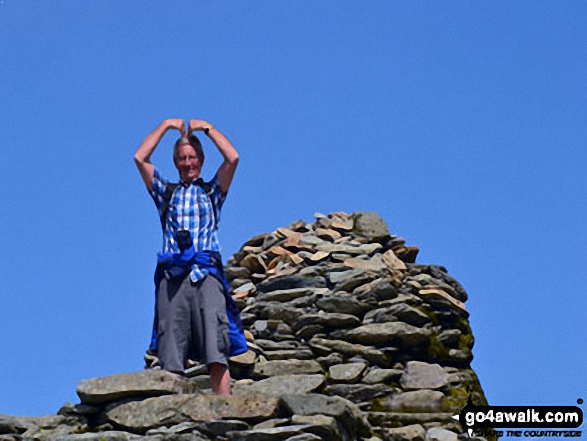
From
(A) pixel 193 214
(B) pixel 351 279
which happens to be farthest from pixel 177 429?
(B) pixel 351 279

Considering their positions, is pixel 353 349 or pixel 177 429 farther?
pixel 353 349

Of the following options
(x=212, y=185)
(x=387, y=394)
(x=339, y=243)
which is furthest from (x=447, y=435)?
(x=339, y=243)

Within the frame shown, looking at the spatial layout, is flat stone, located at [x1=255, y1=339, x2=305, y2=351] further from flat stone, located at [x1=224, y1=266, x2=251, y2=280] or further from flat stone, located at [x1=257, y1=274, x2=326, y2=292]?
flat stone, located at [x1=224, y1=266, x2=251, y2=280]

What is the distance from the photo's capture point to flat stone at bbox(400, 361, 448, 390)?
1351 centimetres

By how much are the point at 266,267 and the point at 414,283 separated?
86.2 inches

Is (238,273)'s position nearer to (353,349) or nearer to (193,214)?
(353,349)

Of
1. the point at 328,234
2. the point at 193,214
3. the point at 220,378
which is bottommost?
the point at 220,378

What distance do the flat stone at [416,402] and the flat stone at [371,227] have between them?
3889 millimetres

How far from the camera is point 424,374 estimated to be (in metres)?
13.7

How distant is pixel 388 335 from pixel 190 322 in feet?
9.30

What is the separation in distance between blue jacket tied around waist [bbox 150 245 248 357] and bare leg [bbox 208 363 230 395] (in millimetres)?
276

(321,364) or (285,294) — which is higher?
(285,294)

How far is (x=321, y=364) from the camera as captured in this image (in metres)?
13.9

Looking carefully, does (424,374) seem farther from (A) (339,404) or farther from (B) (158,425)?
(B) (158,425)
